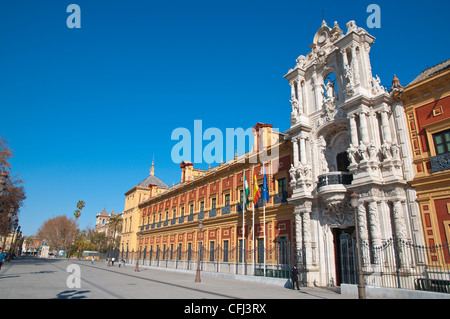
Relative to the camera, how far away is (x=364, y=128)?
15250 mm

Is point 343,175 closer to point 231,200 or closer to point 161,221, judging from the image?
point 231,200

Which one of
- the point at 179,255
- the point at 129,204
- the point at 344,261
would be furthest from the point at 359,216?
the point at 129,204

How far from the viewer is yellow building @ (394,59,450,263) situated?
12.7m

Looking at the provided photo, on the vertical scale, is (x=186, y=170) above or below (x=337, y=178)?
above

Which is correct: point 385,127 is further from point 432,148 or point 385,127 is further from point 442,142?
point 442,142

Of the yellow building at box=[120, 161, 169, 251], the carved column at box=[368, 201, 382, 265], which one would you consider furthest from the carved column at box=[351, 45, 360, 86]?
the yellow building at box=[120, 161, 169, 251]

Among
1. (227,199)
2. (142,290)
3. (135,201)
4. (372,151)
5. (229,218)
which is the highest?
(135,201)

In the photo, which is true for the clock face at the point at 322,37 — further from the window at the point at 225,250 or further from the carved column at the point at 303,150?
the window at the point at 225,250

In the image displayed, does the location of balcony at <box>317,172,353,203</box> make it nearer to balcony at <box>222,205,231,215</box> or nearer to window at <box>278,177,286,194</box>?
window at <box>278,177,286,194</box>

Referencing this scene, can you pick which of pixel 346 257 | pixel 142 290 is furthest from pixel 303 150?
pixel 142 290

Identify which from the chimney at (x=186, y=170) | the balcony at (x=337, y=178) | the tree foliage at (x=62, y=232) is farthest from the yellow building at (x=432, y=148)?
the tree foliage at (x=62, y=232)

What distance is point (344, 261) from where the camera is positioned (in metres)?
15.7

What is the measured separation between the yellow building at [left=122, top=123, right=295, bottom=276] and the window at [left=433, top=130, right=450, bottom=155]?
8794 millimetres

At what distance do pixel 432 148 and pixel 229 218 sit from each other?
52.5 feet
